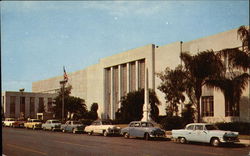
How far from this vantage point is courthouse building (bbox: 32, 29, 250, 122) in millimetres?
39750

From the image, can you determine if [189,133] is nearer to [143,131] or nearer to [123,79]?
[143,131]

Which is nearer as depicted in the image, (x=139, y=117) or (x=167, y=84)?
(x=167, y=84)

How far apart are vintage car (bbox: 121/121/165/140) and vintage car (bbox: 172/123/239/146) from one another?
90.7 inches

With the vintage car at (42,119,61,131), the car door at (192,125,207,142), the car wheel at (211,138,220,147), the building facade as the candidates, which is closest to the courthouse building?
the building facade

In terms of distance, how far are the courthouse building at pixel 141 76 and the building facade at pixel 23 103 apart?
14.4 metres

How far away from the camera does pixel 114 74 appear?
69.6 meters

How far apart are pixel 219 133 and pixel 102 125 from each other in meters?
13.6

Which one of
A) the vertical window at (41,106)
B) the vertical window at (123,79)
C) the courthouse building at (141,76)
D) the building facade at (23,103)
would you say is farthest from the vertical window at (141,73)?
the building facade at (23,103)

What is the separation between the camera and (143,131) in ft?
81.3

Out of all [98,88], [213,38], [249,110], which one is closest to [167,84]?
[249,110]

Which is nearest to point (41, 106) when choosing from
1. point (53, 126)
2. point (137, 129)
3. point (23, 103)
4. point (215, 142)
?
point (23, 103)

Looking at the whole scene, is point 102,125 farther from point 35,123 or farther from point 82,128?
point 35,123

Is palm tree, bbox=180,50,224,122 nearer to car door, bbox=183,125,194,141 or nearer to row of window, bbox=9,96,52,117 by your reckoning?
car door, bbox=183,125,194,141

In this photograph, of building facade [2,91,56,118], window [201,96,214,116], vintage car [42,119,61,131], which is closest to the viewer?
vintage car [42,119,61,131]
